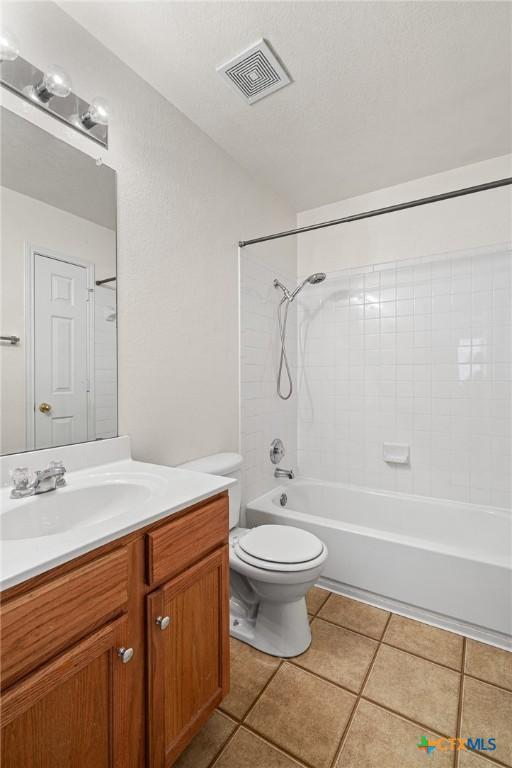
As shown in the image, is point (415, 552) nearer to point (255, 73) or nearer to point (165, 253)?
point (165, 253)

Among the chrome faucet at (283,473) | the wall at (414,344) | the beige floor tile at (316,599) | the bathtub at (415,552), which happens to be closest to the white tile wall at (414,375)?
the wall at (414,344)

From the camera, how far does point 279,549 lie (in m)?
1.58

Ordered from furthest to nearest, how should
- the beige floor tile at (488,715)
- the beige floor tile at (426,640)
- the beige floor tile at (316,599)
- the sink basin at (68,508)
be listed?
the beige floor tile at (316,599) → the beige floor tile at (426,640) → the beige floor tile at (488,715) → the sink basin at (68,508)

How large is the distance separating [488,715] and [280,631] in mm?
766

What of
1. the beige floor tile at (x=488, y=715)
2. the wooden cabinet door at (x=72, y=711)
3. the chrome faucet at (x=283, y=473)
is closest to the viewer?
the wooden cabinet door at (x=72, y=711)

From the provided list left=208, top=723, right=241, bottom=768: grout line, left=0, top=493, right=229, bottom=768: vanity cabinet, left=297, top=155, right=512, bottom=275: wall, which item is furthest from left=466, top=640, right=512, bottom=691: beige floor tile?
left=297, top=155, right=512, bottom=275: wall

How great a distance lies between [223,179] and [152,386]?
1.25 meters

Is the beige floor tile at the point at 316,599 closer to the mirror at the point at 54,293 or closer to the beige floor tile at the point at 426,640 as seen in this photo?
the beige floor tile at the point at 426,640

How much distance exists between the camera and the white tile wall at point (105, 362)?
1342mm

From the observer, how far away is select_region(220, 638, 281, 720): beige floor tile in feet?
4.30

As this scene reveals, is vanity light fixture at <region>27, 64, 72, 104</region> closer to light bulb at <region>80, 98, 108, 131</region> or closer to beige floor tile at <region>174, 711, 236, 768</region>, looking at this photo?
light bulb at <region>80, 98, 108, 131</region>

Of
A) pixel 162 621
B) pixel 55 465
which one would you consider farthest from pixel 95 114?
pixel 162 621

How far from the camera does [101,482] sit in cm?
115

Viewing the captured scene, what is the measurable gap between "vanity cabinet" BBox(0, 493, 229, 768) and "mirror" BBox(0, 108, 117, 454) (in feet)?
1.84
